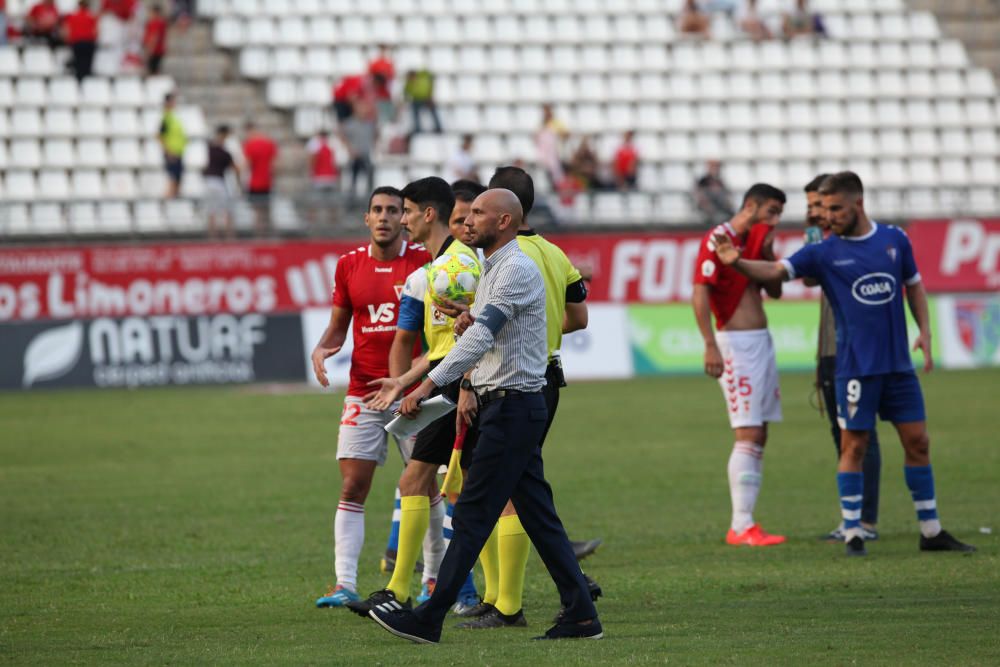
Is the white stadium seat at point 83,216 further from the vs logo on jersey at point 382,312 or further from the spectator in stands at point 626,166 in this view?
the vs logo on jersey at point 382,312

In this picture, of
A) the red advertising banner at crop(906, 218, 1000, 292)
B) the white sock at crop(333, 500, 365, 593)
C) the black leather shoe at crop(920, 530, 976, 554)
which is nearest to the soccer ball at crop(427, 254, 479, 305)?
the white sock at crop(333, 500, 365, 593)

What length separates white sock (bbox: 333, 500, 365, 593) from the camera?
→ 29.6 feet

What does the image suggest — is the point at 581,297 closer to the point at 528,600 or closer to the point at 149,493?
the point at 528,600

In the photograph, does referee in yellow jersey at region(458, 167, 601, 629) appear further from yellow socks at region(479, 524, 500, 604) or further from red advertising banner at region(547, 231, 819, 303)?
red advertising banner at region(547, 231, 819, 303)

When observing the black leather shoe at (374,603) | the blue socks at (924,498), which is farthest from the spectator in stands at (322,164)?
the black leather shoe at (374,603)

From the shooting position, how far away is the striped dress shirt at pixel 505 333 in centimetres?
741

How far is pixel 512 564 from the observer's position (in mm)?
8227

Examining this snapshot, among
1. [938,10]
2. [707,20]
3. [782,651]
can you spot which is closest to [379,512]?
[782,651]

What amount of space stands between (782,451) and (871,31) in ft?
71.3

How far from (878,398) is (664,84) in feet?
80.2

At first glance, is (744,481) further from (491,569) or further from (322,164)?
(322,164)

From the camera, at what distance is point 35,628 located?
8242mm

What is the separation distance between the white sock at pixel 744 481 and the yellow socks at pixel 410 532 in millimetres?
3383

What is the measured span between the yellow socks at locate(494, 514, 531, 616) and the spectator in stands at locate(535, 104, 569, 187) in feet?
75.3
